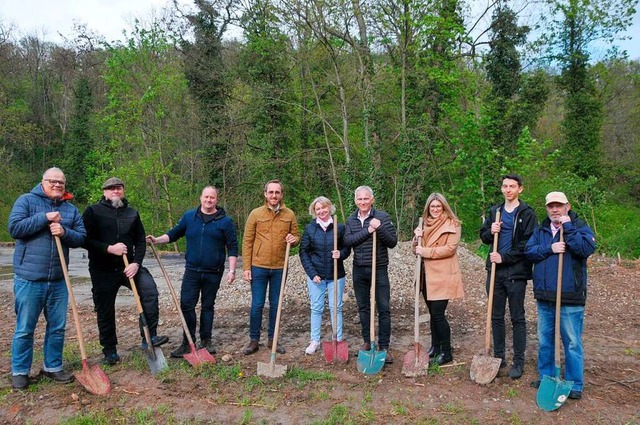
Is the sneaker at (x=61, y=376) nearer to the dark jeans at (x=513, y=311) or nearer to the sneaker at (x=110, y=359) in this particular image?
the sneaker at (x=110, y=359)

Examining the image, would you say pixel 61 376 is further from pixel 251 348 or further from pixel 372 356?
pixel 372 356

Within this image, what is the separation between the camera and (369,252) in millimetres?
5113

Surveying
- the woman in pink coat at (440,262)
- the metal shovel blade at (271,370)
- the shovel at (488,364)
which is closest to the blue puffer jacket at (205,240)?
the metal shovel blade at (271,370)

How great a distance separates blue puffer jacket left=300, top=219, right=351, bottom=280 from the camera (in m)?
5.34

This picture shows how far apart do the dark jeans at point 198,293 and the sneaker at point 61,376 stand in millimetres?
1185

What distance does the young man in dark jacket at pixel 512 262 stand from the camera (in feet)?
14.9

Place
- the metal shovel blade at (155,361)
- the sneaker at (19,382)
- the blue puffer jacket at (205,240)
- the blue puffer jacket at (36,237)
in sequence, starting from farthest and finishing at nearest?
the blue puffer jacket at (205,240), the metal shovel blade at (155,361), the sneaker at (19,382), the blue puffer jacket at (36,237)

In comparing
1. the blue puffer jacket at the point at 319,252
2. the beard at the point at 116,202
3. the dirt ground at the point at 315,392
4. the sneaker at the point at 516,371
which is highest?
the beard at the point at 116,202

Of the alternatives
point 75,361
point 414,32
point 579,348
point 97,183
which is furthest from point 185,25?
point 579,348

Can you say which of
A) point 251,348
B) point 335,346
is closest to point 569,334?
point 335,346

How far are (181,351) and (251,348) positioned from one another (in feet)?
2.56

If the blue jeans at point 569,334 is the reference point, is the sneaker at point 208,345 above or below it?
below

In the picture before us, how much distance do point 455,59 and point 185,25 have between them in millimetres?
12158

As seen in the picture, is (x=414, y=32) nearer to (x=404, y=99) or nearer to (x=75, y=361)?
(x=404, y=99)
